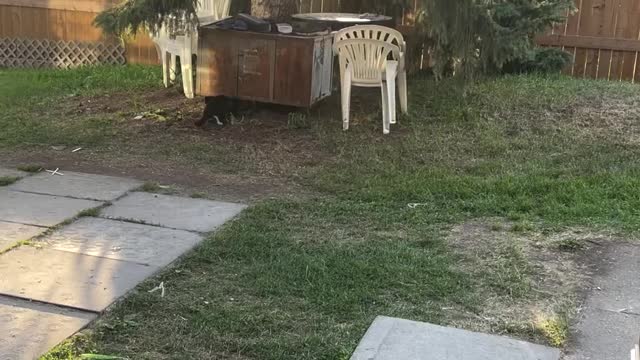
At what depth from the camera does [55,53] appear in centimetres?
1027

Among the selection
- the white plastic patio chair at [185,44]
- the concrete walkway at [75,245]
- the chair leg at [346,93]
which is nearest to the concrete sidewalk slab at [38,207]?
the concrete walkway at [75,245]

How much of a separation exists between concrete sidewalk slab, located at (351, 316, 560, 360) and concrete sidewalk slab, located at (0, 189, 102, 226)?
2210mm

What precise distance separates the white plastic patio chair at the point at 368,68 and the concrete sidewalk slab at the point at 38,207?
261 cm

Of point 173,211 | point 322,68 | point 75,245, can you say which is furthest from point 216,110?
point 75,245

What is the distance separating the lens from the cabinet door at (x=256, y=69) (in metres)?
6.60

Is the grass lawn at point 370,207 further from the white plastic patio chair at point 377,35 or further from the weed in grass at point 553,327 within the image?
the white plastic patio chair at point 377,35

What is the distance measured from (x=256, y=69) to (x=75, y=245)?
3023 mm

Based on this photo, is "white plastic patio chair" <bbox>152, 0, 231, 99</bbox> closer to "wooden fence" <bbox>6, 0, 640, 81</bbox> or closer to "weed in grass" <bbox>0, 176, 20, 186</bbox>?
"wooden fence" <bbox>6, 0, 640, 81</bbox>

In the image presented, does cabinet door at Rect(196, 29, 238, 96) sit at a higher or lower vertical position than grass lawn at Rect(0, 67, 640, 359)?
higher

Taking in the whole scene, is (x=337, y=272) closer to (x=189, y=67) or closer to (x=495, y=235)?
(x=495, y=235)

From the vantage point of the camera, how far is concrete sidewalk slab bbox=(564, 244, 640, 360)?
3123mm

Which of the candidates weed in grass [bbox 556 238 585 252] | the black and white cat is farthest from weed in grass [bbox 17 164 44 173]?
weed in grass [bbox 556 238 585 252]

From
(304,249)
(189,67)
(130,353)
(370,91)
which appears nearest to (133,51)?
(189,67)

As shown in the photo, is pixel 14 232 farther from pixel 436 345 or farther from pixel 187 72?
pixel 187 72
